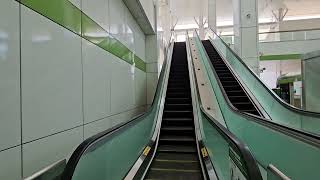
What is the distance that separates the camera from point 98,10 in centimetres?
431

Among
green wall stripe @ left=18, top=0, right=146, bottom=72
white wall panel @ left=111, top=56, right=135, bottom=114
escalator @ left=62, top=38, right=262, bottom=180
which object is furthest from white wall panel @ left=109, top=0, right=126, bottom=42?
escalator @ left=62, top=38, right=262, bottom=180

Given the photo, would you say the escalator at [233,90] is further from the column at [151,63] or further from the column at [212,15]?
the column at [212,15]

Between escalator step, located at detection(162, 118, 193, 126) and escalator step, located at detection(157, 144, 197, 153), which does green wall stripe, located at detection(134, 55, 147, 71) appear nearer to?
escalator step, located at detection(162, 118, 193, 126)

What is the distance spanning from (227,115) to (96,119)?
8.34 feet

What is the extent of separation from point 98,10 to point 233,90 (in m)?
4.47

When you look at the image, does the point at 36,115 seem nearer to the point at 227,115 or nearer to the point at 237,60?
the point at 227,115

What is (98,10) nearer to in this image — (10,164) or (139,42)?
(10,164)

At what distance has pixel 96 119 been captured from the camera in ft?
13.0

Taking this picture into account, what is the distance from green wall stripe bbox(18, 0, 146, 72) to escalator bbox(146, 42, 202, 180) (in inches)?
74.9

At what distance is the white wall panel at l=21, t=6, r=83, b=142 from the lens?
2.30m

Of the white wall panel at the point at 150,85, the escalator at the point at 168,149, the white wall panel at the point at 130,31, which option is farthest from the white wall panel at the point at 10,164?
the white wall panel at the point at 150,85

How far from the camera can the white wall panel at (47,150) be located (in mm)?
2268

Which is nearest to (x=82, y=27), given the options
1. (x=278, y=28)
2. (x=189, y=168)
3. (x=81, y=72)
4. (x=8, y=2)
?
(x=81, y=72)

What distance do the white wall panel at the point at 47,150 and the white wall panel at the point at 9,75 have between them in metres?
0.21
